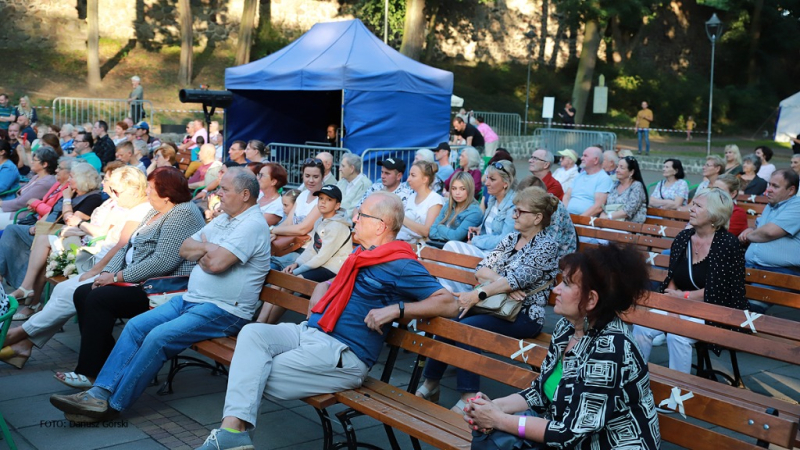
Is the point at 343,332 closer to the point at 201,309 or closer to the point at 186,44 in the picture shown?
the point at 201,309

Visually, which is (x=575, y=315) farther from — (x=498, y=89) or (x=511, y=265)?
(x=498, y=89)

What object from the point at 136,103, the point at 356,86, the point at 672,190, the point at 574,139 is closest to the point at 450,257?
the point at 672,190

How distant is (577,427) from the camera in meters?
2.88

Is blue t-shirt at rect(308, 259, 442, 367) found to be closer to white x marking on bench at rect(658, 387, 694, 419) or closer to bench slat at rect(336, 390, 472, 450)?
bench slat at rect(336, 390, 472, 450)

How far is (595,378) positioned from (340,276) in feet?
5.52

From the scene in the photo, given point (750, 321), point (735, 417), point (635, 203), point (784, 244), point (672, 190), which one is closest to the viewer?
point (735, 417)

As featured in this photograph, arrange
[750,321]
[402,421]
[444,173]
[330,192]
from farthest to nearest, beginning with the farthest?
1. [444,173]
2. [330,192]
3. [750,321]
4. [402,421]

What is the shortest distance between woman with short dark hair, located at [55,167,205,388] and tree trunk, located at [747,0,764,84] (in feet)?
126

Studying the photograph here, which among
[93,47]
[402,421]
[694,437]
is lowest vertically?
[402,421]

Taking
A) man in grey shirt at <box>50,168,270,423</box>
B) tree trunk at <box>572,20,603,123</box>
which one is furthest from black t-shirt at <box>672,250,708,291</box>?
tree trunk at <box>572,20,603,123</box>

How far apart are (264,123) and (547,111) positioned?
12989mm

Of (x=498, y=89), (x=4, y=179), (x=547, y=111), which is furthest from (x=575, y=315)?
(x=498, y=89)

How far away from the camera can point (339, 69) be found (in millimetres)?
12930

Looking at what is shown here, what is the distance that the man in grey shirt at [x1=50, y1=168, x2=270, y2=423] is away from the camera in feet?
15.2
